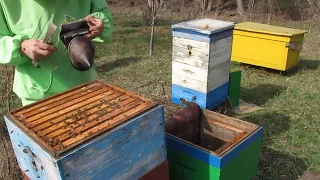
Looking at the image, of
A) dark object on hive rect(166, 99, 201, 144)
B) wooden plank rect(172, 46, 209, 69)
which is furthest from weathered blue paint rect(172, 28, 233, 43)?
dark object on hive rect(166, 99, 201, 144)

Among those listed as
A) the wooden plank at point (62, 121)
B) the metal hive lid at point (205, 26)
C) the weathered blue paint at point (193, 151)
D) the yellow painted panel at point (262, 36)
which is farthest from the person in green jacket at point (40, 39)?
the yellow painted panel at point (262, 36)

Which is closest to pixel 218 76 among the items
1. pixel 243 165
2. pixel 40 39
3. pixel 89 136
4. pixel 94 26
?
pixel 243 165

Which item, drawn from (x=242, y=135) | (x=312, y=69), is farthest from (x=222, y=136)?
(x=312, y=69)

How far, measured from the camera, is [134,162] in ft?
3.55

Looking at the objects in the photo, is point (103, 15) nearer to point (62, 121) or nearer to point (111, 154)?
point (62, 121)

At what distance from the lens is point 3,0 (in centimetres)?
120

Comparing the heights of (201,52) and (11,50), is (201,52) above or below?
below

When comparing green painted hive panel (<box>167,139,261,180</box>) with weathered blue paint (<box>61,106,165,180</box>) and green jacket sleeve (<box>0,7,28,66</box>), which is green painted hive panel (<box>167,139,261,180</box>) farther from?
green jacket sleeve (<box>0,7,28,66</box>)

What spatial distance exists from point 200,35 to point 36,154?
7.00ft

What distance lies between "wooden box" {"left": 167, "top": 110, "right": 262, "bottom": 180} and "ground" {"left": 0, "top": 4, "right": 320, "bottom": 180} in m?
0.81

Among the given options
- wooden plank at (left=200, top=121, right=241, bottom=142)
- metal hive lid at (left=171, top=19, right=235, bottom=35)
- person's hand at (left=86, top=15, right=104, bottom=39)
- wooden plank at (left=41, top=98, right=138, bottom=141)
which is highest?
person's hand at (left=86, top=15, right=104, bottom=39)

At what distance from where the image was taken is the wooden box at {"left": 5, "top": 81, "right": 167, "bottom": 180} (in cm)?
91

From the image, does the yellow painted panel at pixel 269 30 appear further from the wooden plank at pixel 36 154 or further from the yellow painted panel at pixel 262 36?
the wooden plank at pixel 36 154

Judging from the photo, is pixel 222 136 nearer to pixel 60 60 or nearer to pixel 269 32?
pixel 60 60
